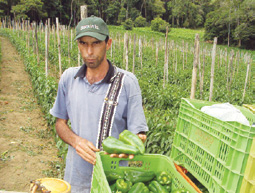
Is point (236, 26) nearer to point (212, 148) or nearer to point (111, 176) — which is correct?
→ point (212, 148)

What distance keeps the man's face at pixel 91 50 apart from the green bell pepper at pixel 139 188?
1.10 m

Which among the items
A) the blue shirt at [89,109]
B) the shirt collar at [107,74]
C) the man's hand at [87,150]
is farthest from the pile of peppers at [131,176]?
the shirt collar at [107,74]

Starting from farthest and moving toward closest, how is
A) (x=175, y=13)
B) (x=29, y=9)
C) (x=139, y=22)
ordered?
1. (x=175, y=13)
2. (x=139, y=22)
3. (x=29, y=9)

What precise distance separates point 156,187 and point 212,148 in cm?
56

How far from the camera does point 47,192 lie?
144 cm

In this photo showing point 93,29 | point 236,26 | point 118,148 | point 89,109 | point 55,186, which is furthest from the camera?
point 236,26

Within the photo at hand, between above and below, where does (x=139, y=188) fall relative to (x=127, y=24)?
below

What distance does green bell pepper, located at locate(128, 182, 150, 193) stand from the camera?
2.10 meters

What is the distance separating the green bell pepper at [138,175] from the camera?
2207 millimetres

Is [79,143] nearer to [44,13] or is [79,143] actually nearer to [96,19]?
[96,19]

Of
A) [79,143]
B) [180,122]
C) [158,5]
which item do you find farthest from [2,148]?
[158,5]

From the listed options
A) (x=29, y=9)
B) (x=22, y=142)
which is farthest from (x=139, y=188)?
(x=29, y=9)

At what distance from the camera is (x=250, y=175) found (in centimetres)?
177

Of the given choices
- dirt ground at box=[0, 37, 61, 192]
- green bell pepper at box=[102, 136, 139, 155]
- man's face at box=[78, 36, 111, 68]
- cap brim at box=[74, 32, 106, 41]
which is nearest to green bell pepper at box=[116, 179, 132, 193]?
green bell pepper at box=[102, 136, 139, 155]
